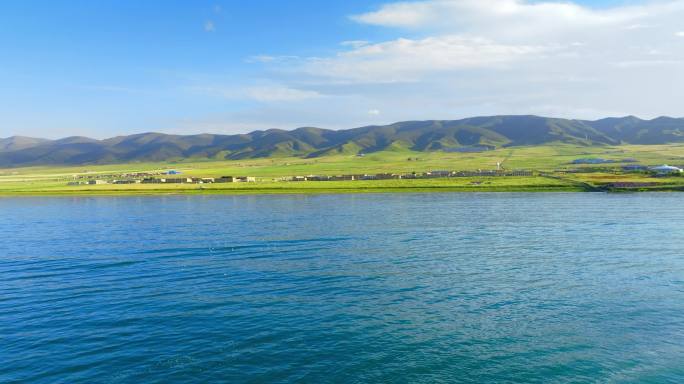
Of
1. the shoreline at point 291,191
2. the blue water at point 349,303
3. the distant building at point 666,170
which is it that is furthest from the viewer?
the distant building at point 666,170

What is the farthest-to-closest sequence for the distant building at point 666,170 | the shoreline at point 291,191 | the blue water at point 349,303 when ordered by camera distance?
the distant building at point 666,170
the shoreline at point 291,191
the blue water at point 349,303

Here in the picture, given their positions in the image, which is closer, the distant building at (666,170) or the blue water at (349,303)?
the blue water at (349,303)

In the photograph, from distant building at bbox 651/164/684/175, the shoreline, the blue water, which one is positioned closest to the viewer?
the blue water

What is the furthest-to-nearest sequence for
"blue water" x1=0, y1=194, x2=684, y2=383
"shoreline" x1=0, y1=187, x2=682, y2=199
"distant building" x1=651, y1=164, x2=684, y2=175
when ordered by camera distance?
"distant building" x1=651, y1=164, x2=684, y2=175, "shoreline" x1=0, y1=187, x2=682, y2=199, "blue water" x1=0, y1=194, x2=684, y2=383

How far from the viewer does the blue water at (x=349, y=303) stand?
79.3 ft

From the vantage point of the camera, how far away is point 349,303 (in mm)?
33531

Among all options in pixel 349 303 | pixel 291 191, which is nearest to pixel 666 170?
pixel 291 191

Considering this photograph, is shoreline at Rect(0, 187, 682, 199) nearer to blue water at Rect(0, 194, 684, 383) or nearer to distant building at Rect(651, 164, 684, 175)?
distant building at Rect(651, 164, 684, 175)

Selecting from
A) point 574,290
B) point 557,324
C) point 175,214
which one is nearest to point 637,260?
point 574,290

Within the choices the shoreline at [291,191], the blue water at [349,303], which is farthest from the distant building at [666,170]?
the blue water at [349,303]

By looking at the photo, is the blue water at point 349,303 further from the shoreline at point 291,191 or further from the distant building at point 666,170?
the distant building at point 666,170

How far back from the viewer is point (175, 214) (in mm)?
88188

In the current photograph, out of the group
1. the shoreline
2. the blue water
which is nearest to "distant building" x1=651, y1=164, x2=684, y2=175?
the shoreline

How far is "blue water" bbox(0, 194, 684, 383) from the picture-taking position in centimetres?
2417
